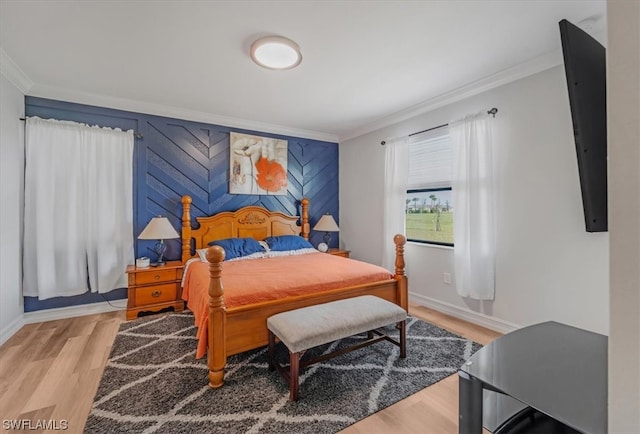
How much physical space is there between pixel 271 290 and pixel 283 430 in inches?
35.8

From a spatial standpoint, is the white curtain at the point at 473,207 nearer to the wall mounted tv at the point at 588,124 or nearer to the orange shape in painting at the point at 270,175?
the wall mounted tv at the point at 588,124

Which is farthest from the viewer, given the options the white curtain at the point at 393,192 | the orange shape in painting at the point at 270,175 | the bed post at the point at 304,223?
the bed post at the point at 304,223

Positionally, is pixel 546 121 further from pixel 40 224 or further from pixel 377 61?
pixel 40 224

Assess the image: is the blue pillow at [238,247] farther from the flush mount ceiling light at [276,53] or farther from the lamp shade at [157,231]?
the flush mount ceiling light at [276,53]

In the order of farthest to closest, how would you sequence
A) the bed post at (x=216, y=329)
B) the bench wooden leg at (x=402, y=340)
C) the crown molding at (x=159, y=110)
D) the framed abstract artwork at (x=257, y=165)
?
the framed abstract artwork at (x=257, y=165) < the crown molding at (x=159, y=110) < the bench wooden leg at (x=402, y=340) < the bed post at (x=216, y=329)

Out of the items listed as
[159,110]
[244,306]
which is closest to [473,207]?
[244,306]

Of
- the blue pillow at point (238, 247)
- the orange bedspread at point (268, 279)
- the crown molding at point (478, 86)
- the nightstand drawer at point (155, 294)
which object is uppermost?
the crown molding at point (478, 86)

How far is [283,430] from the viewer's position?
1.51 metres

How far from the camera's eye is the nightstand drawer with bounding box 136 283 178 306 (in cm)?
307

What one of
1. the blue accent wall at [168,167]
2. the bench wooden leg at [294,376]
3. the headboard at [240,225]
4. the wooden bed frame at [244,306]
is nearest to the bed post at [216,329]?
the wooden bed frame at [244,306]

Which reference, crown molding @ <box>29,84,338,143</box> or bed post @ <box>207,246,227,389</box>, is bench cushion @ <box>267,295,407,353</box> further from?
crown molding @ <box>29,84,338,143</box>

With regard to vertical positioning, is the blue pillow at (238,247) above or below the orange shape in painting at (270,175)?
below

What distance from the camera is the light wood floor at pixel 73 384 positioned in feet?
5.23

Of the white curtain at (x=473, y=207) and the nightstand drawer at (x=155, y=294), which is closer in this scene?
the white curtain at (x=473, y=207)
